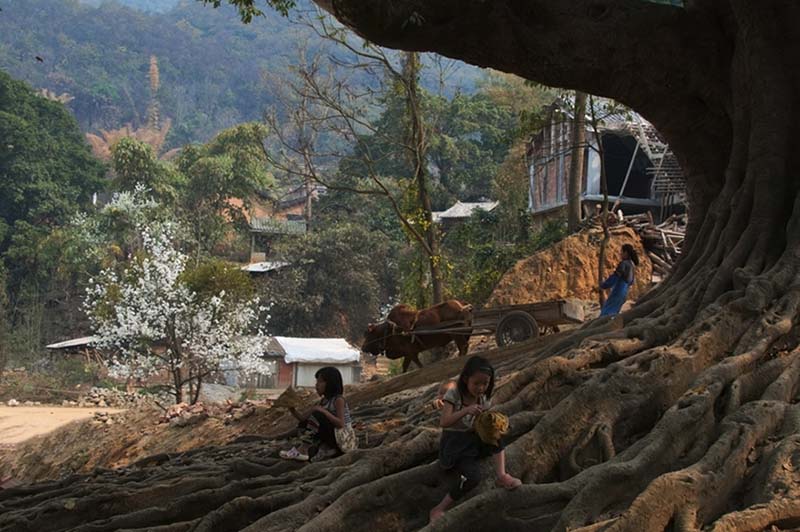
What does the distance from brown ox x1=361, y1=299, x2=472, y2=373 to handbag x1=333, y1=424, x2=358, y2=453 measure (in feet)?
22.4

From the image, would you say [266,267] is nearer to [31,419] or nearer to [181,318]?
[181,318]

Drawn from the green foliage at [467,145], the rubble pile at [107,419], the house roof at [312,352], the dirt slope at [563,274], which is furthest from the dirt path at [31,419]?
the green foliage at [467,145]

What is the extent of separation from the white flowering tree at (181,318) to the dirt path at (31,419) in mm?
2139

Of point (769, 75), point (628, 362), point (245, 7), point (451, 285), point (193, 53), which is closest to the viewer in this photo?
point (628, 362)

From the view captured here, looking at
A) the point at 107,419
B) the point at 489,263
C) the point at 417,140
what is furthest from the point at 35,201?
the point at 107,419

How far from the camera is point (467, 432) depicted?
5.18 m

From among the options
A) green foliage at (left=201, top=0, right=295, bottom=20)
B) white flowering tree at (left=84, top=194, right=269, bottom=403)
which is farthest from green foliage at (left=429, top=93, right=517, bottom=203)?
green foliage at (left=201, top=0, right=295, bottom=20)

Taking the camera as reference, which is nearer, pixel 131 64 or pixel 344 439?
pixel 344 439

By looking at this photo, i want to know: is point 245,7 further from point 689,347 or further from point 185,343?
point 185,343

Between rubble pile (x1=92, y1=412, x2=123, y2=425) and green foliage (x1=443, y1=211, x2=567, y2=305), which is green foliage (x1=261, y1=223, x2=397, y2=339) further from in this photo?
rubble pile (x1=92, y1=412, x2=123, y2=425)

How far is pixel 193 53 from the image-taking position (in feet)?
460

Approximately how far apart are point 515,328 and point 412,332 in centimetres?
160

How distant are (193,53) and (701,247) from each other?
457 feet

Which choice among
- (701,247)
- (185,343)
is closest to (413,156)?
(185,343)
